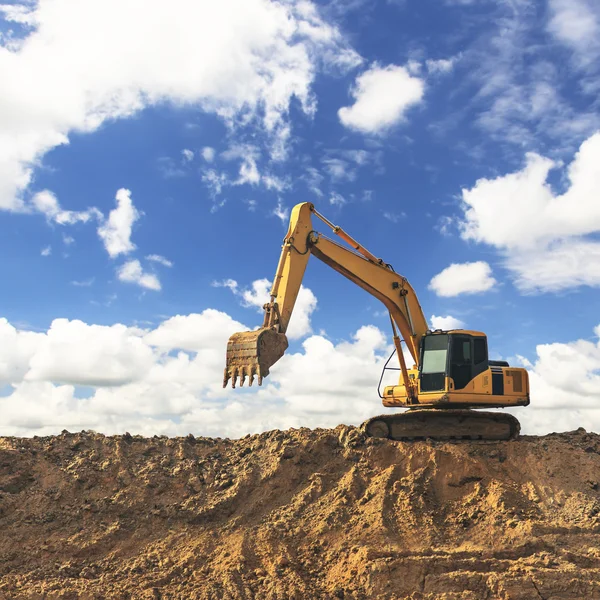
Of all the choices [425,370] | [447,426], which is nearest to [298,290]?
[425,370]

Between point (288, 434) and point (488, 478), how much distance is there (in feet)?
14.5

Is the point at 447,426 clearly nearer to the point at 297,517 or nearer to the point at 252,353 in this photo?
the point at 297,517

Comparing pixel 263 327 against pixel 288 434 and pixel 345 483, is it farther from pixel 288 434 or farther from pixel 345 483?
pixel 345 483

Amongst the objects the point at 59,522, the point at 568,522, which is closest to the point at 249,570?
the point at 59,522

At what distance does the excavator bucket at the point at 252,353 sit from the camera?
1308cm

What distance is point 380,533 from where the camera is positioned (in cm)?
1172

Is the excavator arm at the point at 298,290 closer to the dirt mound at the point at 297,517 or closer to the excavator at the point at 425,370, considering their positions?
the excavator at the point at 425,370

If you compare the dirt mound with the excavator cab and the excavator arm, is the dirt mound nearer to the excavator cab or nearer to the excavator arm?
the excavator cab

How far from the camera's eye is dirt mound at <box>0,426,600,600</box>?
10664 mm

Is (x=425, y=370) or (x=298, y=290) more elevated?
(x=298, y=290)

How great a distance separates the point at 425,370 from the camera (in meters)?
15.8

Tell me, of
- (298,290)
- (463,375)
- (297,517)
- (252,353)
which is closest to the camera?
(297,517)

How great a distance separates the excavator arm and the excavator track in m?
1.20

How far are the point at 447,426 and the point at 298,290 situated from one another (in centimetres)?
479
